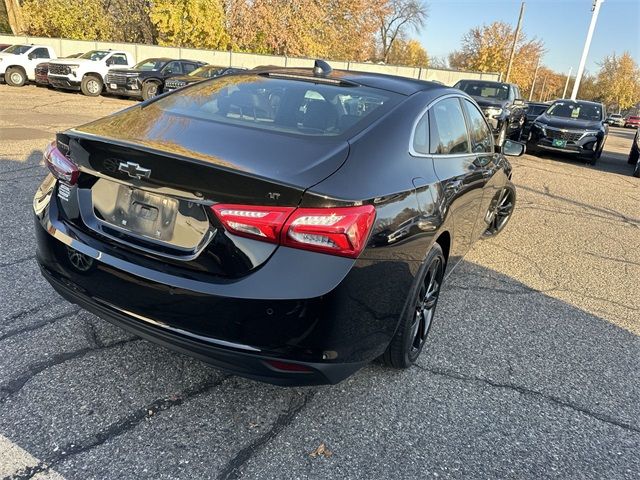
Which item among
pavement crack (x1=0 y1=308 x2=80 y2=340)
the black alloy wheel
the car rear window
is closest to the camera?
the car rear window

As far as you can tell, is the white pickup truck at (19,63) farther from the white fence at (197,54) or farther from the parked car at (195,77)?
the white fence at (197,54)

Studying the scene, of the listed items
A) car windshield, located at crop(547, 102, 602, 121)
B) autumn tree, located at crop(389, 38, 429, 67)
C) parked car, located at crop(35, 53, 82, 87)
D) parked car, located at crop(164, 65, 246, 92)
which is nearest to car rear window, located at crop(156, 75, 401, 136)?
car windshield, located at crop(547, 102, 602, 121)

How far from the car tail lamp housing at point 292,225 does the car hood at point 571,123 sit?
12602 millimetres

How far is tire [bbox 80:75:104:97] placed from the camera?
1803cm

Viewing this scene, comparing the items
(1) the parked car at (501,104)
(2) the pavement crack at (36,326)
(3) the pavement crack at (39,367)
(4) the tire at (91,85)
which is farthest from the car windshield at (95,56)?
(3) the pavement crack at (39,367)

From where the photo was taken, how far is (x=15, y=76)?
18797 mm

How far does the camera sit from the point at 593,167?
12789 millimetres

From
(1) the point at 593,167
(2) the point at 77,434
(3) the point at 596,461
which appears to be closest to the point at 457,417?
(3) the point at 596,461

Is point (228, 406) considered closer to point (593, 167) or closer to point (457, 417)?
point (457, 417)

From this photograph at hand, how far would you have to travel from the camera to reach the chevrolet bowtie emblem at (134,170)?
2096 millimetres

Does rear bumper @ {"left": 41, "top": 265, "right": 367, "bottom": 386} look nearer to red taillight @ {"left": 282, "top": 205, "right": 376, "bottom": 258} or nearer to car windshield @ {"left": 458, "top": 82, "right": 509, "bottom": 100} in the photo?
red taillight @ {"left": 282, "top": 205, "right": 376, "bottom": 258}

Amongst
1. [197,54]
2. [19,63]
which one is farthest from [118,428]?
[197,54]

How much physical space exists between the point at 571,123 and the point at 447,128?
11.3 m

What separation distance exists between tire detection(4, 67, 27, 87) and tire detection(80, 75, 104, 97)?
2851mm
